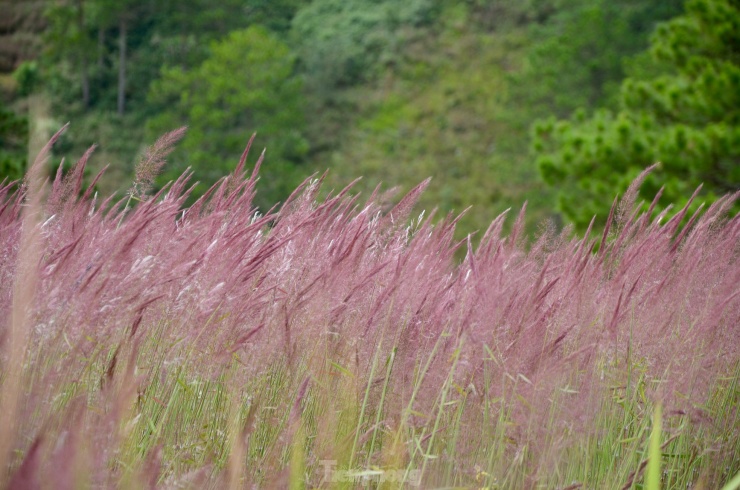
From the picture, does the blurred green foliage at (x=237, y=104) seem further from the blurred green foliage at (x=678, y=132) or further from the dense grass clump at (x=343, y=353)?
the dense grass clump at (x=343, y=353)

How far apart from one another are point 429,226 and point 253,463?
79 cm

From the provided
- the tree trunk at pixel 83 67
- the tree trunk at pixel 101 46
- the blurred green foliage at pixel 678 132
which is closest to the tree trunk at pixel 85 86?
the tree trunk at pixel 83 67

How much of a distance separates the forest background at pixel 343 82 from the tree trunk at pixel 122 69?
0.08 meters

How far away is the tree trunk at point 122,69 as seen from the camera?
2844 cm

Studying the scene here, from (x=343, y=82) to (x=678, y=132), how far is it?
19.8m

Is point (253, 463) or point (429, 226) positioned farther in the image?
point (429, 226)

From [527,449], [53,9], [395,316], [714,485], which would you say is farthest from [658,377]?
[53,9]

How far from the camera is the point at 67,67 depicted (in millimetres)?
30141

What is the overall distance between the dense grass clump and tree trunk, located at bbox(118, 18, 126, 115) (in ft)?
92.6

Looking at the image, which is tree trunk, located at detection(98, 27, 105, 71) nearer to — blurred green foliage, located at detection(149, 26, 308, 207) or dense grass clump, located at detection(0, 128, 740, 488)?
blurred green foliage, located at detection(149, 26, 308, 207)

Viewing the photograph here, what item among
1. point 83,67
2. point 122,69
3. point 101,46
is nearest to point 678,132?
point 122,69

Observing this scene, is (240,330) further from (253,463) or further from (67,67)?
(67,67)

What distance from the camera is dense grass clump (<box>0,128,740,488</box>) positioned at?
4.46 feet

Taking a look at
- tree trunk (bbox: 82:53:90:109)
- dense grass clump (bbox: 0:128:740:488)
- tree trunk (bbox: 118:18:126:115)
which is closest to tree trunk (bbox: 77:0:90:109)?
tree trunk (bbox: 82:53:90:109)
